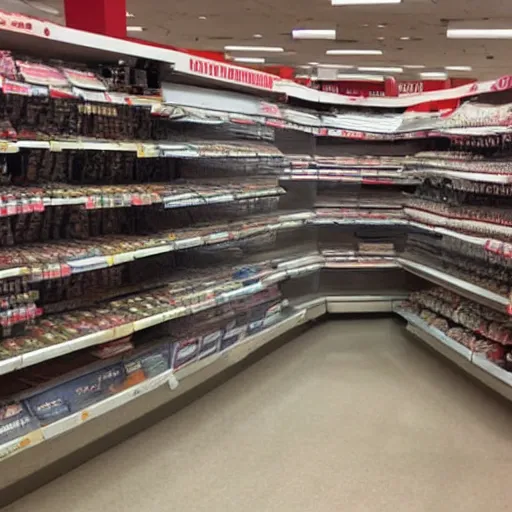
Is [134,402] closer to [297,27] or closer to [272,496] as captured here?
[272,496]

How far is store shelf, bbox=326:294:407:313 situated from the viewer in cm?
496

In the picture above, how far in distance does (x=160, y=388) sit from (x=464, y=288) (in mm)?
1950

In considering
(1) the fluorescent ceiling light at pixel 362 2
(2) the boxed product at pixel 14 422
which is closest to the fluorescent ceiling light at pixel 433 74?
(1) the fluorescent ceiling light at pixel 362 2

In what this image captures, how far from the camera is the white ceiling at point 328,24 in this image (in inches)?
359

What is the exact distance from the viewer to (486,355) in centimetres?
356

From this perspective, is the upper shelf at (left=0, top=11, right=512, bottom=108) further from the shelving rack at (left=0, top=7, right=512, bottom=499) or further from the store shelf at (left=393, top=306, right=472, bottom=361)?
the store shelf at (left=393, top=306, right=472, bottom=361)

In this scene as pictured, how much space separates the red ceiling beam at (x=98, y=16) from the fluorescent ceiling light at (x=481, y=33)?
811 cm

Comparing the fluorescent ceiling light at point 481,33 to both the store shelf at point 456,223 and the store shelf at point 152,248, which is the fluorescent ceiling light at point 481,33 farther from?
the store shelf at point 152,248

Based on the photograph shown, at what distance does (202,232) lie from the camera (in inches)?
131

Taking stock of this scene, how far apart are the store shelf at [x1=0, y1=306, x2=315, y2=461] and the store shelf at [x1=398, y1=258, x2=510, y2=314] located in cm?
101

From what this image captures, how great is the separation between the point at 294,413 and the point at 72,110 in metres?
2.02

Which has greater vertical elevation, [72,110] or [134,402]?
[72,110]

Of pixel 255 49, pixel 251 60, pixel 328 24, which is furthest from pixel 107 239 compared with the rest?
pixel 251 60

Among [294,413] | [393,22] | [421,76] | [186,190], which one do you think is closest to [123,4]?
[186,190]
